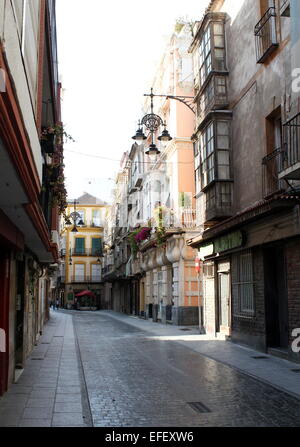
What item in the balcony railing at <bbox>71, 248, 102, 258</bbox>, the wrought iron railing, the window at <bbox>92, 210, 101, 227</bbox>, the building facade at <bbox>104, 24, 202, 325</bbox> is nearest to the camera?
the wrought iron railing

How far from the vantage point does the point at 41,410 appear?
7.48 m

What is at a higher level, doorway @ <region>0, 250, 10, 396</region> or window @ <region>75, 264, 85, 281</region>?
window @ <region>75, 264, 85, 281</region>

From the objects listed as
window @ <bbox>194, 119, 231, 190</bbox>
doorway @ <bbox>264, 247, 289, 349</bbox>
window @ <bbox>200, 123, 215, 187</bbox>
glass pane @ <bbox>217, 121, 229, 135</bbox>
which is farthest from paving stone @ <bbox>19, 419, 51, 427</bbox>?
glass pane @ <bbox>217, 121, 229, 135</bbox>

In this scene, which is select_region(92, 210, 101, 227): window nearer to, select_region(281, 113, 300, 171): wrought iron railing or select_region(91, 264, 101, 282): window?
select_region(91, 264, 101, 282): window

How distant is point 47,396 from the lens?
28.0 feet

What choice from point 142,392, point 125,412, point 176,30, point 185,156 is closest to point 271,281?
point 142,392

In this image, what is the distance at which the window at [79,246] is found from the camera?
75.9 meters

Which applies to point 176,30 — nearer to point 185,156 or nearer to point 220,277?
point 185,156

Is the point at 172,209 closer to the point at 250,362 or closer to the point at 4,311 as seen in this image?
the point at 250,362

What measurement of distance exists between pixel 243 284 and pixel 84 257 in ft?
202

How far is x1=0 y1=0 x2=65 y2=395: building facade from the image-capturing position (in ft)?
14.7

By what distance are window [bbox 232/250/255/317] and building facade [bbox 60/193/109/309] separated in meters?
56.8

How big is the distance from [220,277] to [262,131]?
643 centimetres

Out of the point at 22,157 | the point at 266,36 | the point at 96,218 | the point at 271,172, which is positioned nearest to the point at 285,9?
the point at 266,36
